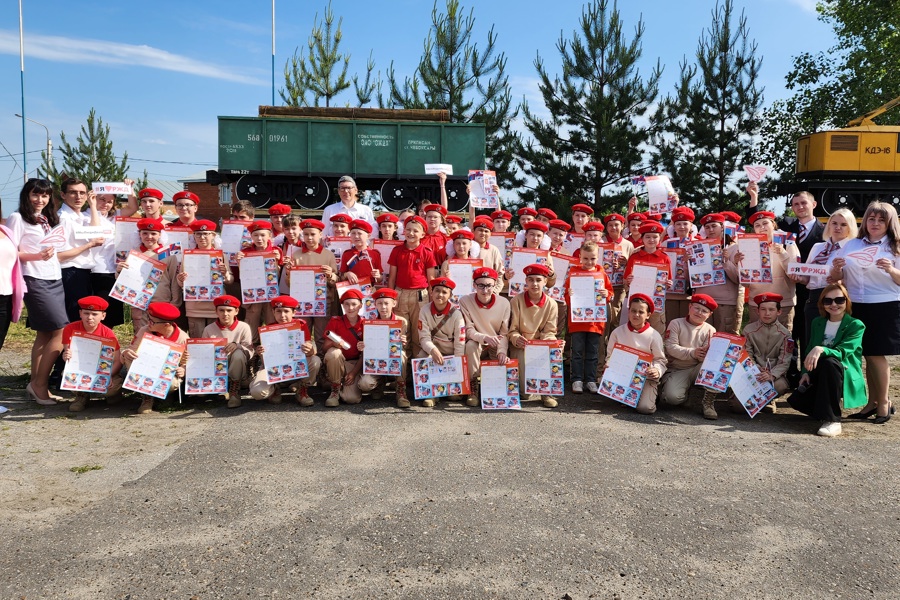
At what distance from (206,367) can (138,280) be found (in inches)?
49.2

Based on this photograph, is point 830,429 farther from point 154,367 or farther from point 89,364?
point 89,364

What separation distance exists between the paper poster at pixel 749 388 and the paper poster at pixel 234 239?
510 cm

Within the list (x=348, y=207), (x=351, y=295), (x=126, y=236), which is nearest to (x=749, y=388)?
(x=351, y=295)

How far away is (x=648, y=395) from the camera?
6.56 m

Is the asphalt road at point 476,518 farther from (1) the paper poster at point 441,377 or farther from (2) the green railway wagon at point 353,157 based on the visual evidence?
(2) the green railway wagon at point 353,157

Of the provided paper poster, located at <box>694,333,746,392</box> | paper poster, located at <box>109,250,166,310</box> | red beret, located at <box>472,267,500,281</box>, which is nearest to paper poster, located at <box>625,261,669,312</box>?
paper poster, located at <box>694,333,746,392</box>

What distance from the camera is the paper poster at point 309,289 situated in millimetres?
7035

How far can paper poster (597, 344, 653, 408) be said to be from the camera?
6488mm

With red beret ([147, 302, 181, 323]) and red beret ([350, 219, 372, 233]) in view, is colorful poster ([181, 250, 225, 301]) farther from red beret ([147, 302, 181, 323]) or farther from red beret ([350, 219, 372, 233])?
red beret ([350, 219, 372, 233])

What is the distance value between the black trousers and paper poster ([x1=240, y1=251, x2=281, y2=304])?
5263 millimetres

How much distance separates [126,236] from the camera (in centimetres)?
713

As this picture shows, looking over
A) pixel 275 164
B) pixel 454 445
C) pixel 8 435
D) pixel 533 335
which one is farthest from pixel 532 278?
pixel 275 164

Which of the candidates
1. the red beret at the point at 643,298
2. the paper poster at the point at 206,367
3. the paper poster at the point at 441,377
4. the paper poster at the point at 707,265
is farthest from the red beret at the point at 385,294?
the paper poster at the point at 707,265

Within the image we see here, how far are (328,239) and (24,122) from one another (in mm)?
34278
